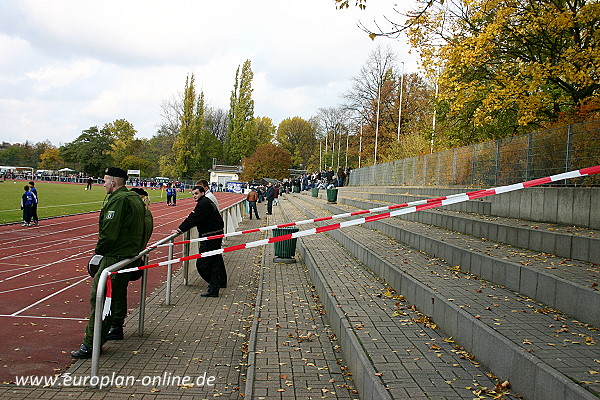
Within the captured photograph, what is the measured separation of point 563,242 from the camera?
7109 millimetres

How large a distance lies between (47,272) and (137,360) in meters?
7.30

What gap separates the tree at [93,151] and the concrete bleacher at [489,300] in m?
112

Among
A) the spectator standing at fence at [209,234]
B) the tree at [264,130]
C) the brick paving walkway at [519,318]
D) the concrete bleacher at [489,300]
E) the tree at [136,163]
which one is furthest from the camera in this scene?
the tree at [264,130]

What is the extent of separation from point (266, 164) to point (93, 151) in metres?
45.9

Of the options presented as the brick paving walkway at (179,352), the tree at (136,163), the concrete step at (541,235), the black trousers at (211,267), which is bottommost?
the brick paving walkway at (179,352)

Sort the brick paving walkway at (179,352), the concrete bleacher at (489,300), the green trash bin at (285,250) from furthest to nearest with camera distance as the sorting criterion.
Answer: the green trash bin at (285,250) < the brick paving walkway at (179,352) < the concrete bleacher at (489,300)

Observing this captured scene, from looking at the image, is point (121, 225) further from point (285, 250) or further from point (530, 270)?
point (285, 250)

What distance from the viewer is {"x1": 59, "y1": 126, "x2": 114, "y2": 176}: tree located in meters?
113

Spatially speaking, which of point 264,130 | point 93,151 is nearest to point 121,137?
point 93,151

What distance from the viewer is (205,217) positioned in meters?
9.84

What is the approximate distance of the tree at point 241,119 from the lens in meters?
95.4

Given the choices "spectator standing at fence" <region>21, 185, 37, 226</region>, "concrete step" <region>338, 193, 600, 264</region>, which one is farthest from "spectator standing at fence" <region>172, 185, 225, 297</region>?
"spectator standing at fence" <region>21, 185, 37, 226</region>

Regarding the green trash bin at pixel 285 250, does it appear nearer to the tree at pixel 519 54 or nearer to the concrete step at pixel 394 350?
the concrete step at pixel 394 350

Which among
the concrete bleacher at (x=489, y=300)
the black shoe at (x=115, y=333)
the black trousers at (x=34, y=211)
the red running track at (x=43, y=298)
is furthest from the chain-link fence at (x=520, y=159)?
the black trousers at (x=34, y=211)
